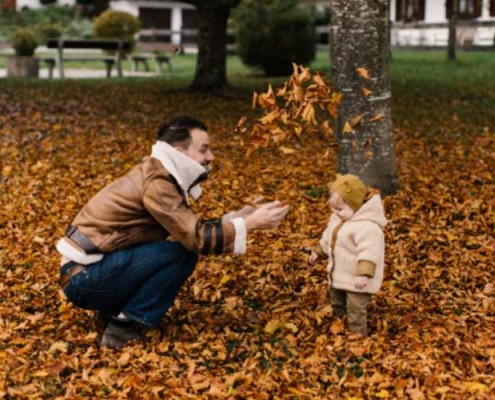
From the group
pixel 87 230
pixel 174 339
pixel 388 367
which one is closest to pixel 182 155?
pixel 87 230

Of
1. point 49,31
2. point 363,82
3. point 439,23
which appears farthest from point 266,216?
point 49,31

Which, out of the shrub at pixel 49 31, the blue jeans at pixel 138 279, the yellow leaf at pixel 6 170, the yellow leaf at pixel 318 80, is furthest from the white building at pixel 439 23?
the blue jeans at pixel 138 279

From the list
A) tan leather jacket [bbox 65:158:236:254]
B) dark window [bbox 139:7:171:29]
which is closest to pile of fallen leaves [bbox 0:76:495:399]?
tan leather jacket [bbox 65:158:236:254]

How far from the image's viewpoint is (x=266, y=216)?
4711 mm

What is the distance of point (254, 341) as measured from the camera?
515 centimetres

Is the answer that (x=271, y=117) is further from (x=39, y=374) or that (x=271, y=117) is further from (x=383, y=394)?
(x=39, y=374)

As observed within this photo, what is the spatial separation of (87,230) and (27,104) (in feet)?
35.5

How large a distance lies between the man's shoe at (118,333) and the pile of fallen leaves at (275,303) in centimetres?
6

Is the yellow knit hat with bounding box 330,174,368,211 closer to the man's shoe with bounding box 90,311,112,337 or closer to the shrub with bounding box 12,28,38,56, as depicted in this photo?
the man's shoe with bounding box 90,311,112,337

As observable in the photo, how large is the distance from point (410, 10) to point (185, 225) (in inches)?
1535

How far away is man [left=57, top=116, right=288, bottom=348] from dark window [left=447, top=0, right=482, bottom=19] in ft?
108

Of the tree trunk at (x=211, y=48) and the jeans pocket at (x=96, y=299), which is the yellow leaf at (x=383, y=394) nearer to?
the jeans pocket at (x=96, y=299)

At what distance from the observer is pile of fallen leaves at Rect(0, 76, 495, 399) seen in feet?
15.2

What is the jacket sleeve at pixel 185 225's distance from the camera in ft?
15.4
